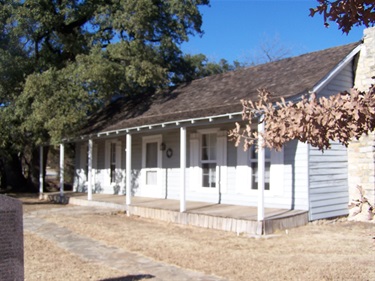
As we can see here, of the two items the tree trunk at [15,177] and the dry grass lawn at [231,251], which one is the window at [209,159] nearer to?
the dry grass lawn at [231,251]

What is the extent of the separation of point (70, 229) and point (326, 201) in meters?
6.72

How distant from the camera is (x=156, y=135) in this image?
15.8 m

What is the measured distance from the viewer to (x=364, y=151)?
11680 mm

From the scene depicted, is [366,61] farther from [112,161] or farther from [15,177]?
[15,177]

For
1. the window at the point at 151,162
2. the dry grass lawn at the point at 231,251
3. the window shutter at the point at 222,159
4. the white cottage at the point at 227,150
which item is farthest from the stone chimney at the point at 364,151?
the window at the point at 151,162

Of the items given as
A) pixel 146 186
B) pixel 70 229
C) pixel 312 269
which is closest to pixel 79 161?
pixel 146 186

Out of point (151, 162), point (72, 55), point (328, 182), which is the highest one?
point (72, 55)

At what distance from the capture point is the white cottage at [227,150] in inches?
435

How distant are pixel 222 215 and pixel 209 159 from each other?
3426mm

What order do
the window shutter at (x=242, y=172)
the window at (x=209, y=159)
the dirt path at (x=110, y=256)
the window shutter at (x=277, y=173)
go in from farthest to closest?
the window at (x=209, y=159)
the window shutter at (x=242, y=172)
the window shutter at (x=277, y=173)
the dirt path at (x=110, y=256)

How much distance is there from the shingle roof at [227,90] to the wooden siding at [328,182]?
6.72 ft

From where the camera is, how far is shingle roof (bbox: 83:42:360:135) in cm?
1115

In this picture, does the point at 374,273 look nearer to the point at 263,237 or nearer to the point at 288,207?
the point at 263,237

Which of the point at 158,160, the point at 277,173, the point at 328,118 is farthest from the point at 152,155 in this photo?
the point at 328,118
